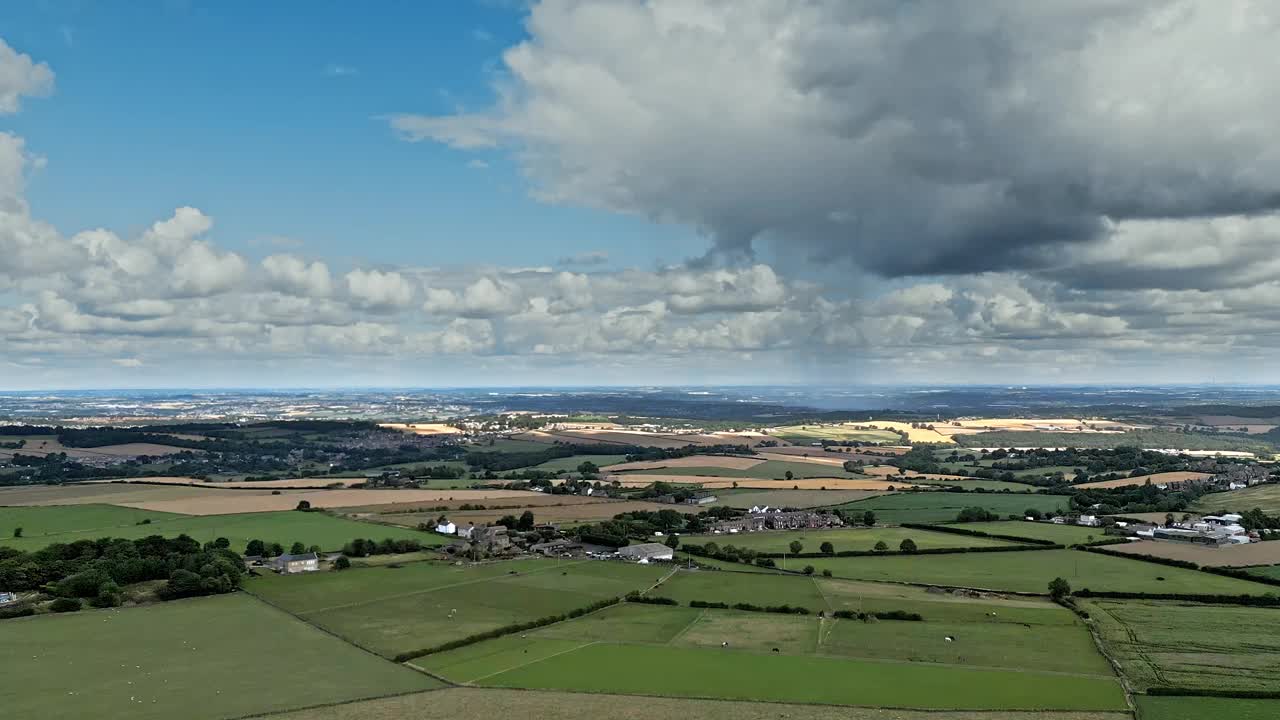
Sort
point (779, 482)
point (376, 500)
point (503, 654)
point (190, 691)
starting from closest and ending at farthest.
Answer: point (190, 691) < point (503, 654) < point (376, 500) < point (779, 482)

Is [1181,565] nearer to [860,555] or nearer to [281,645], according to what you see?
[860,555]

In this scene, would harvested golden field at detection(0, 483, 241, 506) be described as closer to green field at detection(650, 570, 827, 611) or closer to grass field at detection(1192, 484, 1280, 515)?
green field at detection(650, 570, 827, 611)

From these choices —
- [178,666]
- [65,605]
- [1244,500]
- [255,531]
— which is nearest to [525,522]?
[255,531]

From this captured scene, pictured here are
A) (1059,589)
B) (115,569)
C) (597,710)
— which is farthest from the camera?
(115,569)

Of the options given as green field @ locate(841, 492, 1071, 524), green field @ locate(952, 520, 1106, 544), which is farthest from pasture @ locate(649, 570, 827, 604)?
green field @ locate(841, 492, 1071, 524)

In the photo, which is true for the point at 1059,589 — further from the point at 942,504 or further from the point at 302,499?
the point at 302,499

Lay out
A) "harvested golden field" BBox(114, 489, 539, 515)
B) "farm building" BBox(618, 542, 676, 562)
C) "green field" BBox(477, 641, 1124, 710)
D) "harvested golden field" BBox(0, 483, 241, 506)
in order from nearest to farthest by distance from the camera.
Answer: "green field" BBox(477, 641, 1124, 710), "farm building" BBox(618, 542, 676, 562), "harvested golden field" BBox(114, 489, 539, 515), "harvested golden field" BBox(0, 483, 241, 506)

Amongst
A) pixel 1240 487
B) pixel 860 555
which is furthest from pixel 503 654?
pixel 1240 487
